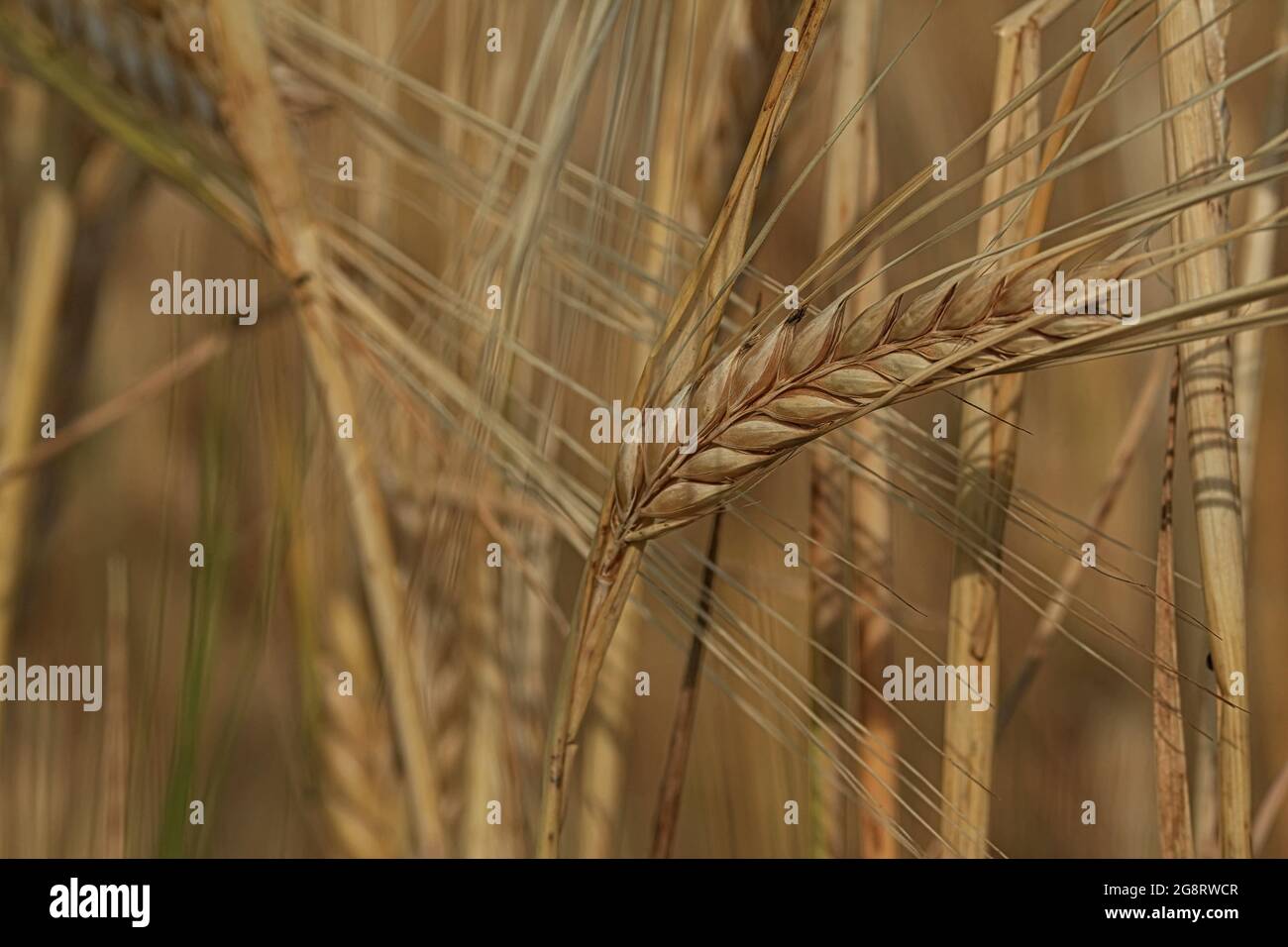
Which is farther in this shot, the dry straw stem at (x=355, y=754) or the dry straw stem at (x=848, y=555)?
the dry straw stem at (x=355, y=754)

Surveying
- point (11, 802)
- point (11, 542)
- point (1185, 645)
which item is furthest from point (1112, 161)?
point (11, 802)

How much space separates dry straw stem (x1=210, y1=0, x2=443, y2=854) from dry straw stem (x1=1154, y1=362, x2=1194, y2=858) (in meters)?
0.33

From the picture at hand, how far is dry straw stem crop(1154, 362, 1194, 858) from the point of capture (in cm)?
37

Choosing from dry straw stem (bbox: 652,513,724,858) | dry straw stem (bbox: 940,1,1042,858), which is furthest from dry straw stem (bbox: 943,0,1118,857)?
dry straw stem (bbox: 652,513,724,858)

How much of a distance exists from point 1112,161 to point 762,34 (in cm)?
56

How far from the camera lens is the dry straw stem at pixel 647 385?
0.28 metres

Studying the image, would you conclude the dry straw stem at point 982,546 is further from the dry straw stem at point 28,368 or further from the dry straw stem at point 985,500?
the dry straw stem at point 28,368

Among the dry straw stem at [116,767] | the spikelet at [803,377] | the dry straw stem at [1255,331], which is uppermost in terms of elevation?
the dry straw stem at [1255,331]

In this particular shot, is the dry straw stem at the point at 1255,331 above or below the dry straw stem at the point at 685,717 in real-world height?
above

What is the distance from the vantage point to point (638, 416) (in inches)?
11.9

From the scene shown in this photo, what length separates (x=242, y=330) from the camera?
21.7 inches

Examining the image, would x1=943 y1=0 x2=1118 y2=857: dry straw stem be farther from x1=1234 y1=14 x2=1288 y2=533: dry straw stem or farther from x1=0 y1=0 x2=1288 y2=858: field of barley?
x1=1234 y1=14 x2=1288 y2=533: dry straw stem

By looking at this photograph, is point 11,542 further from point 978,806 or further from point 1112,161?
point 1112,161

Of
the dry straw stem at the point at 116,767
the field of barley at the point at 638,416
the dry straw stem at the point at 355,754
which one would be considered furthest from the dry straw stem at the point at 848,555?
the dry straw stem at the point at 116,767
